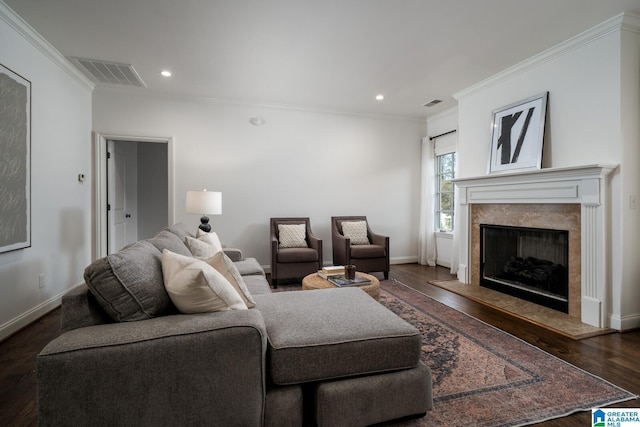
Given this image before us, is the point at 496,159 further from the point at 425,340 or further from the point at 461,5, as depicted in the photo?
the point at 425,340

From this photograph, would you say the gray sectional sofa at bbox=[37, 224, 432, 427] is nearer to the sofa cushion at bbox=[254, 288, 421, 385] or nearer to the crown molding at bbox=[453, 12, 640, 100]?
the sofa cushion at bbox=[254, 288, 421, 385]

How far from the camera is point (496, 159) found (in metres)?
3.69

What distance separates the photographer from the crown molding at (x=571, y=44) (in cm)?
258

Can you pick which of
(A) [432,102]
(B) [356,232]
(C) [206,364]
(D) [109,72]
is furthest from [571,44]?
(D) [109,72]

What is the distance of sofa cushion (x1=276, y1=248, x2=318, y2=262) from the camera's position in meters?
4.07

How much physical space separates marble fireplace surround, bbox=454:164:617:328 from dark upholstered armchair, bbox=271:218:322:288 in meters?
2.21

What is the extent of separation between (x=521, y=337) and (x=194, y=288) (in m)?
2.45


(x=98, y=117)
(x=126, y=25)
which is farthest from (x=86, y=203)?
(x=126, y=25)

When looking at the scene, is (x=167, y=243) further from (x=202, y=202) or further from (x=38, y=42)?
(x=38, y=42)

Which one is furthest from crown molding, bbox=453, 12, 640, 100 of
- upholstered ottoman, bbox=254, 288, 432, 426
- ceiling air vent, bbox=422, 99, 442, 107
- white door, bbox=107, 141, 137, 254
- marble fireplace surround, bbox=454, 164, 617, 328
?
white door, bbox=107, 141, 137, 254

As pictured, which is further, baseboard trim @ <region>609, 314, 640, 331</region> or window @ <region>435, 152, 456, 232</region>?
window @ <region>435, 152, 456, 232</region>

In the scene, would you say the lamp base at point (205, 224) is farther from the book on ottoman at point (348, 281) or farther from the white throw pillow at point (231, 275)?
the white throw pillow at point (231, 275)

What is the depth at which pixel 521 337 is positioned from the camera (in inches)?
97.7

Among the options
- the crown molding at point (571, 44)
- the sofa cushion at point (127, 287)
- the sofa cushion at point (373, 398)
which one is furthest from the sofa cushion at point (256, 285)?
the crown molding at point (571, 44)
